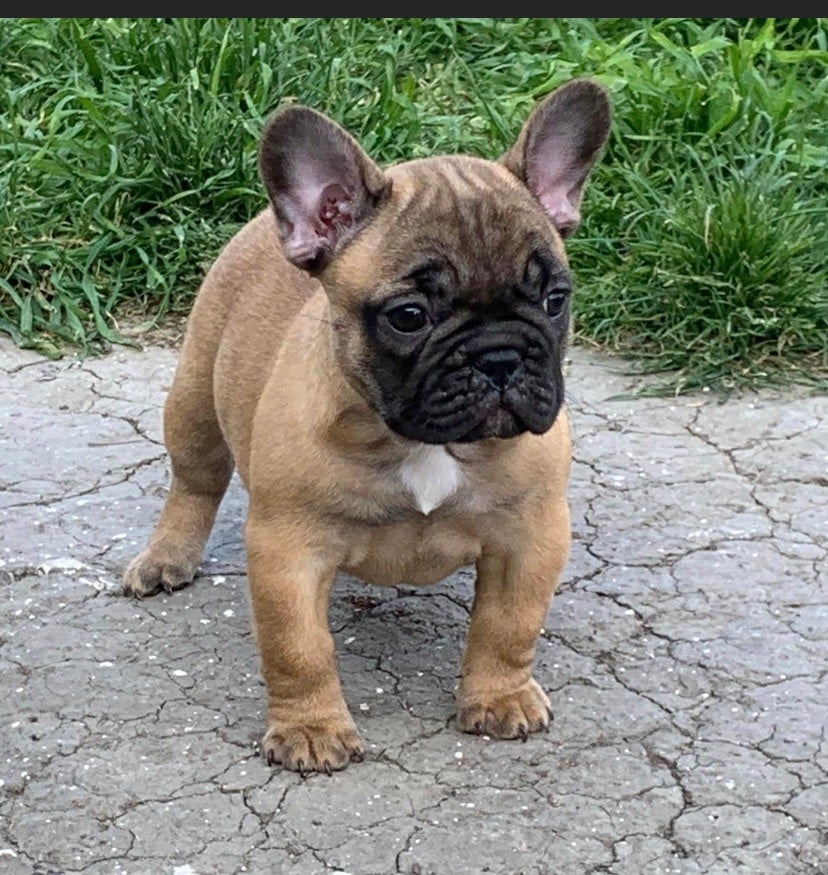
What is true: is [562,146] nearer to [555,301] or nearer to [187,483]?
[555,301]

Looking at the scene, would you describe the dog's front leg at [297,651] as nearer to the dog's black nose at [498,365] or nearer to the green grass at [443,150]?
the dog's black nose at [498,365]

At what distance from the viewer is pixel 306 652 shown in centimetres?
398

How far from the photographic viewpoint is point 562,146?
3979 mm

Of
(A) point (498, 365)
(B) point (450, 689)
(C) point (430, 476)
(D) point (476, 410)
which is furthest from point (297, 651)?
(A) point (498, 365)

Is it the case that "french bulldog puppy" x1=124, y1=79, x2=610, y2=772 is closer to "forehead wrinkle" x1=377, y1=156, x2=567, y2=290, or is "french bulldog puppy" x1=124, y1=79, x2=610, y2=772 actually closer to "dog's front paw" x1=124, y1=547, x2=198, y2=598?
"forehead wrinkle" x1=377, y1=156, x2=567, y2=290

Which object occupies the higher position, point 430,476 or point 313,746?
point 430,476

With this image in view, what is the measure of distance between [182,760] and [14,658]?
707 mm

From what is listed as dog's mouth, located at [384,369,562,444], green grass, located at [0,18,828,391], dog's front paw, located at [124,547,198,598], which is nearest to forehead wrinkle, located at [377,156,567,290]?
dog's mouth, located at [384,369,562,444]

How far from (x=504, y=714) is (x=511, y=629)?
0.22 metres

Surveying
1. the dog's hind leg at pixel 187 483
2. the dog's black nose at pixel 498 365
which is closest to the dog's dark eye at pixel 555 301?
the dog's black nose at pixel 498 365

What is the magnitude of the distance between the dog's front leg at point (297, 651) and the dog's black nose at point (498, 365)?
0.60 metres

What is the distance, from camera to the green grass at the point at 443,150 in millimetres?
6457

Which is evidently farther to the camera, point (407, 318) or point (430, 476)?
point (430, 476)

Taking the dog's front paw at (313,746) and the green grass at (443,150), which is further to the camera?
the green grass at (443,150)
